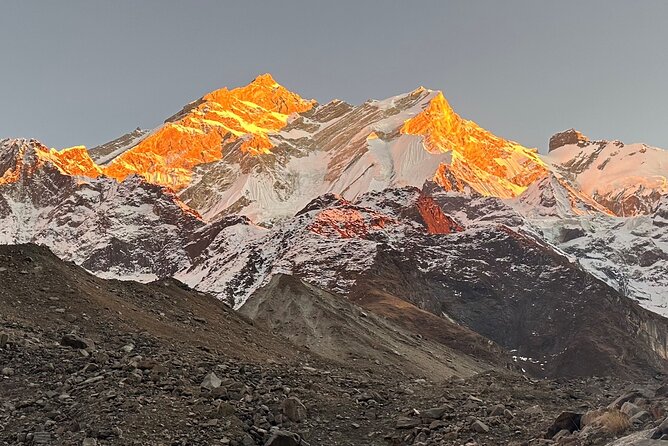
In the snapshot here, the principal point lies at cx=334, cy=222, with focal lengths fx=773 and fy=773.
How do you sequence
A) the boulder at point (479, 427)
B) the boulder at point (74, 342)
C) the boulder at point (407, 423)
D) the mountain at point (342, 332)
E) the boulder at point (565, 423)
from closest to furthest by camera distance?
the boulder at point (565, 423), the boulder at point (479, 427), the boulder at point (407, 423), the boulder at point (74, 342), the mountain at point (342, 332)

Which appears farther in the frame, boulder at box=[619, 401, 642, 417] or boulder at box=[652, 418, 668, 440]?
boulder at box=[619, 401, 642, 417]

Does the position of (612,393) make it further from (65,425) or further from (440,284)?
(440,284)

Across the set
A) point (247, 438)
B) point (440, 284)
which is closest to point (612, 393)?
point (247, 438)

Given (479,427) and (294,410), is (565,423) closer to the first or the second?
(479,427)

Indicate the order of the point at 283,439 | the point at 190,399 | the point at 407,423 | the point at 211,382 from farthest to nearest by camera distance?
the point at 211,382 < the point at 407,423 < the point at 190,399 < the point at 283,439

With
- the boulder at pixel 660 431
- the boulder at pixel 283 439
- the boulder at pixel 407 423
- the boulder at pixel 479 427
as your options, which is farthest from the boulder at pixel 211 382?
the boulder at pixel 660 431

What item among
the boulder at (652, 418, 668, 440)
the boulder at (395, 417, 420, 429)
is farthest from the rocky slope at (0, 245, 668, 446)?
the boulder at (652, 418, 668, 440)

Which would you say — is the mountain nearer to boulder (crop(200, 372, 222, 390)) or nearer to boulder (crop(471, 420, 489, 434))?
boulder (crop(200, 372, 222, 390))

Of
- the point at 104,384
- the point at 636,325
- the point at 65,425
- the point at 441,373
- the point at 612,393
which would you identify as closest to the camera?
the point at 65,425

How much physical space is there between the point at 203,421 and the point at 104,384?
3392mm

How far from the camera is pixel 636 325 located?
17788 cm

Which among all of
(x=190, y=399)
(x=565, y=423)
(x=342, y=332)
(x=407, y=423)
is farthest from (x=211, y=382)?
(x=342, y=332)

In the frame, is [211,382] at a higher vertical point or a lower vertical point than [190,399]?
higher

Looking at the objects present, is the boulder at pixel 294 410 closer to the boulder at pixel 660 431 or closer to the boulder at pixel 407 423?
A: the boulder at pixel 407 423
